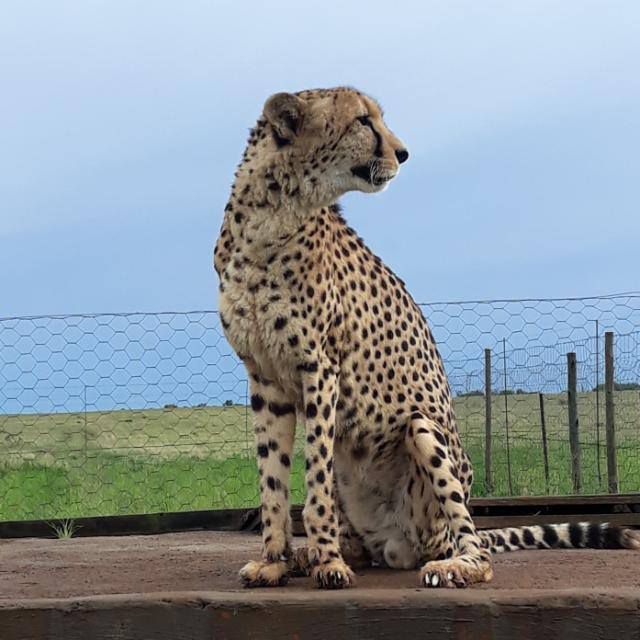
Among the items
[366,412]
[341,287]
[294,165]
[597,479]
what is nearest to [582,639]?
[366,412]

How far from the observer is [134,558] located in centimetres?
388

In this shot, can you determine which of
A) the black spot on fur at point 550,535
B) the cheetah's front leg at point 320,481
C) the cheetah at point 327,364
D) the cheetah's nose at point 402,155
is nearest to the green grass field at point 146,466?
the black spot on fur at point 550,535

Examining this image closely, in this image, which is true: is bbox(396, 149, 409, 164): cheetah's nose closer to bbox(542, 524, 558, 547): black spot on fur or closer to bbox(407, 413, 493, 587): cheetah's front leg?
bbox(407, 413, 493, 587): cheetah's front leg

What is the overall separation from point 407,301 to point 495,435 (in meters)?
5.60

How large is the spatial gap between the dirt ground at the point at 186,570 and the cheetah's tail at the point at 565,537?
0.04 metres

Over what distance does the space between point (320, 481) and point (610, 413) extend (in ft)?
15.1

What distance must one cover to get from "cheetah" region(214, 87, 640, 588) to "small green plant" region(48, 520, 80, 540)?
7.28 feet

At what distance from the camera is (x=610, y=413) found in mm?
7004

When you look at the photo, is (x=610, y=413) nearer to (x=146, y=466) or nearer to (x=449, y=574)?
(x=146, y=466)

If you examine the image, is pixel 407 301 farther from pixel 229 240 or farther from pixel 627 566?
pixel 627 566

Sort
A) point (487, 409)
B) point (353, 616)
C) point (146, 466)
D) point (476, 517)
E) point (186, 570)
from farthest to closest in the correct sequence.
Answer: point (146, 466)
point (487, 409)
point (476, 517)
point (186, 570)
point (353, 616)

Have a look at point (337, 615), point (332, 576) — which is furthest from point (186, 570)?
point (337, 615)

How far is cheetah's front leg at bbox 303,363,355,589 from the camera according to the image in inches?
110

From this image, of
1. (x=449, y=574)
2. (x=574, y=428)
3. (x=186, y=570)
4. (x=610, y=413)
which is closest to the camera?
(x=449, y=574)
